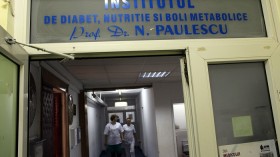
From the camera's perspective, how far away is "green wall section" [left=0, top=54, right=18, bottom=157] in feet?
3.21

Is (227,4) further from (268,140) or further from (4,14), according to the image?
(4,14)

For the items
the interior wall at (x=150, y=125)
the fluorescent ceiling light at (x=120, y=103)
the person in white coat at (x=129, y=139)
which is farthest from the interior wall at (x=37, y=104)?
the fluorescent ceiling light at (x=120, y=103)

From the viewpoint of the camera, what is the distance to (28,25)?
128 cm

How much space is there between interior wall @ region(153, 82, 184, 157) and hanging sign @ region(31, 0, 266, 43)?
4.95 m

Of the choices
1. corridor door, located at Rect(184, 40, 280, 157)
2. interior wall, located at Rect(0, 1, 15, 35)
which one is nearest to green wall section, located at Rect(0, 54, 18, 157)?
interior wall, located at Rect(0, 1, 15, 35)

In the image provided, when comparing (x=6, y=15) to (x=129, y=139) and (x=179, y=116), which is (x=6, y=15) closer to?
(x=179, y=116)

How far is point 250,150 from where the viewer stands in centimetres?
127

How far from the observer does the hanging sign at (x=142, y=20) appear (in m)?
1.32

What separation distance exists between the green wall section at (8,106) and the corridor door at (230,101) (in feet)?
2.76

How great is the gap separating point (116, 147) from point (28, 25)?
6.36 metres

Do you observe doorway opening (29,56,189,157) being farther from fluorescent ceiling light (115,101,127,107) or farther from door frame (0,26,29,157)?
→ fluorescent ceiling light (115,101,127,107)

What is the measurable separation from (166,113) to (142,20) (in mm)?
5108

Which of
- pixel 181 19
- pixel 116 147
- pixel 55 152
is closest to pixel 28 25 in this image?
pixel 181 19

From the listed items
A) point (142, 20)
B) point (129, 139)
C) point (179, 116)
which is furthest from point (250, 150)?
point (129, 139)
